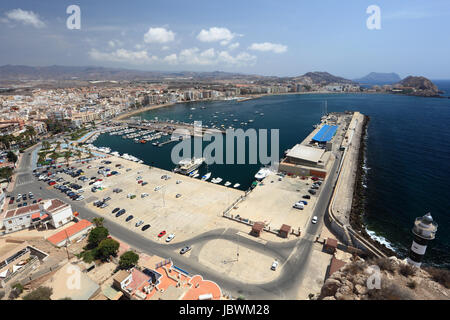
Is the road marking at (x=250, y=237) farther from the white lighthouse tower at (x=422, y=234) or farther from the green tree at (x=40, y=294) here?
the green tree at (x=40, y=294)

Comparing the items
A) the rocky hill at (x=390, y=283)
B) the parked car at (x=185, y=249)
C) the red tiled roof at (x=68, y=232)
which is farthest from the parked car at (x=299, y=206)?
the red tiled roof at (x=68, y=232)

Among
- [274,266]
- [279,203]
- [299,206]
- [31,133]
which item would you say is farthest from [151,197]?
[31,133]

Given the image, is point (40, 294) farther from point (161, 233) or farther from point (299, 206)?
point (299, 206)

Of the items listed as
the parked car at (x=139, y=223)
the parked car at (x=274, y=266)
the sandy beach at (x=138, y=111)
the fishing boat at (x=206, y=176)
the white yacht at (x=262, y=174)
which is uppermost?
the sandy beach at (x=138, y=111)
